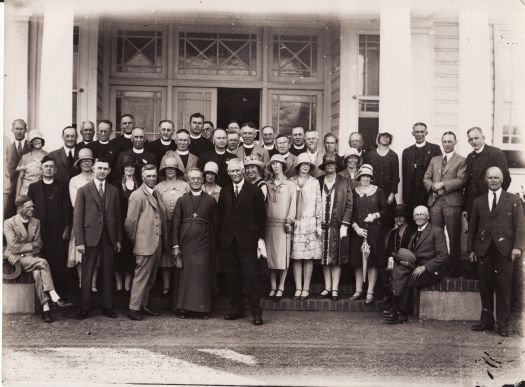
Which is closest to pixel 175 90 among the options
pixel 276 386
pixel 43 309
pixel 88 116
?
pixel 88 116

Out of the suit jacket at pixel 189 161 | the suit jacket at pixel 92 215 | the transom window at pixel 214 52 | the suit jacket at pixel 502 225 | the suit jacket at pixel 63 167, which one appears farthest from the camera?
the transom window at pixel 214 52

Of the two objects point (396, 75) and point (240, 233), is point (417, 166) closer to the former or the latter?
point (396, 75)

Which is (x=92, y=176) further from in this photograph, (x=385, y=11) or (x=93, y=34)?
(x=385, y=11)

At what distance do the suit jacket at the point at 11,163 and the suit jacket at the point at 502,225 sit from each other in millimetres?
5365

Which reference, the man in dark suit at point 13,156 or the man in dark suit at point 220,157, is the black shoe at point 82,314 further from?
the man in dark suit at point 220,157

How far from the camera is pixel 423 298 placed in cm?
739

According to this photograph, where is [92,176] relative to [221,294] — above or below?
above

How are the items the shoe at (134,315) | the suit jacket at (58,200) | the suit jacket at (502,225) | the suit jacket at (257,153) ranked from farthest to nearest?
the suit jacket at (257,153)
the suit jacket at (58,200)
the shoe at (134,315)
the suit jacket at (502,225)

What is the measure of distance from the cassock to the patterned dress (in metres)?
1.03

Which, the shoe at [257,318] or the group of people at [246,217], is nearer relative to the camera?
the shoe at [257,318]

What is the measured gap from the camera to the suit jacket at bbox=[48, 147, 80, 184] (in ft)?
25.5

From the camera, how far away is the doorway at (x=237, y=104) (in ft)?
35.2

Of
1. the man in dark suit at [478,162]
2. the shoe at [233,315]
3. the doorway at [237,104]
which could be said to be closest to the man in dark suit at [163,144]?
the shoe at [233,315]

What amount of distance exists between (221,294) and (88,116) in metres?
4.00
